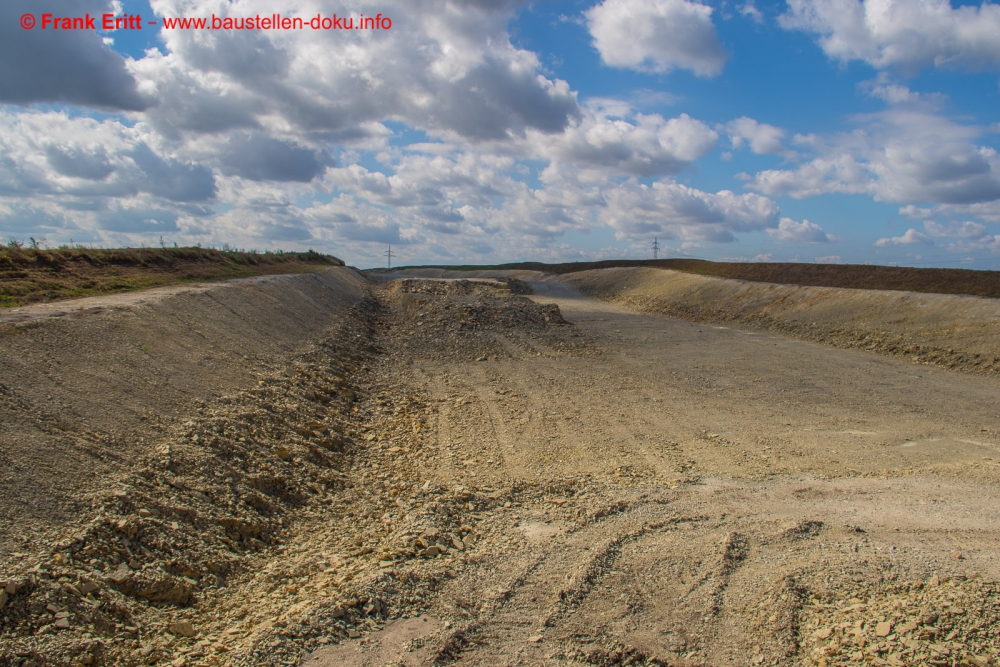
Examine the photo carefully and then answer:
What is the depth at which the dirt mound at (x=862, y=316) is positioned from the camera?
14898 millimetres

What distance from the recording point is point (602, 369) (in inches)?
538

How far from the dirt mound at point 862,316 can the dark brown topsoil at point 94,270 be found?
20028 mm

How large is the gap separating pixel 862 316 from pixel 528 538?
1825 centimetres

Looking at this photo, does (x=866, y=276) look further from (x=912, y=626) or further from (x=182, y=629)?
(x=182, y=629)

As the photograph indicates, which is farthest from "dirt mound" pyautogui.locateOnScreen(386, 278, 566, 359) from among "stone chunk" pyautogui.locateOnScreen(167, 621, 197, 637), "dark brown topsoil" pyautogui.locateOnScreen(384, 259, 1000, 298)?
"dark brown topsoil" pyautogui.locateOnScreen(384, 259, 1000, 298)

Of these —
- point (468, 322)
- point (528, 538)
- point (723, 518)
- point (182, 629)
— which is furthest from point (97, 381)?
point (468, 322)

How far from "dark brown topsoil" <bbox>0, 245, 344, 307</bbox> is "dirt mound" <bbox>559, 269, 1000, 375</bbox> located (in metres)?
20.0

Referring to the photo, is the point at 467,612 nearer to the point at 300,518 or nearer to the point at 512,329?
the point at 300,518

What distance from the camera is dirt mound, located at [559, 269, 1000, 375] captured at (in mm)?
14898

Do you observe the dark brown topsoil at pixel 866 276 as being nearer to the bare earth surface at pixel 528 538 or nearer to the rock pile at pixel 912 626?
the bare earth surface at pixel 528 538

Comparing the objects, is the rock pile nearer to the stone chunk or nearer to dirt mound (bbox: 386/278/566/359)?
the stone chunk

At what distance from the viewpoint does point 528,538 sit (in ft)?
17.3

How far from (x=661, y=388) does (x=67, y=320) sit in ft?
33.5

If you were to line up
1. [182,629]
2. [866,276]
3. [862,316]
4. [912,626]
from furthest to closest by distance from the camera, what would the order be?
1. [866,276]
2. [862,316]
3. [182,629]
4. [912,626]
